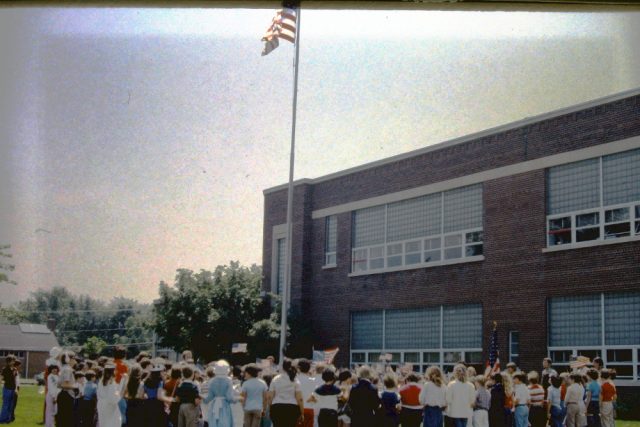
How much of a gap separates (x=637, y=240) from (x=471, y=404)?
943 centimetres

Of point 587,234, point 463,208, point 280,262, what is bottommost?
point 587,234

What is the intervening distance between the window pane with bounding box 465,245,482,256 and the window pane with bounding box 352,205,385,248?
13.7 feet

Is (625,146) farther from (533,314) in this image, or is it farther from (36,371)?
(36,371)

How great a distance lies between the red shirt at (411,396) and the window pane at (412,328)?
44.3 feet

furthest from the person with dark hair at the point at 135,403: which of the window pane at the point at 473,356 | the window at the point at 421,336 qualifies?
the window pane at the point at 473,356

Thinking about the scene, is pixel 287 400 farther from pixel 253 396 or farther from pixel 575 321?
pixel 575 321

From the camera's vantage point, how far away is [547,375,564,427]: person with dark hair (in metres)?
16.2

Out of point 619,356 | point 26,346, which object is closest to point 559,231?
point 619,356

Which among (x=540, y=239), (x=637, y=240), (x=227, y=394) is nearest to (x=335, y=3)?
(x=227, y=394)

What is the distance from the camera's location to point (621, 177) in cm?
2198

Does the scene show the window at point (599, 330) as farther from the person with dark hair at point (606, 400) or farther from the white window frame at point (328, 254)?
the white window frame at point (328, 254)

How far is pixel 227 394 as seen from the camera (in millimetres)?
12203

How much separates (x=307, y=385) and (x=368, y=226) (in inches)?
707

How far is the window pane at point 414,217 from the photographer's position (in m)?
27.7
